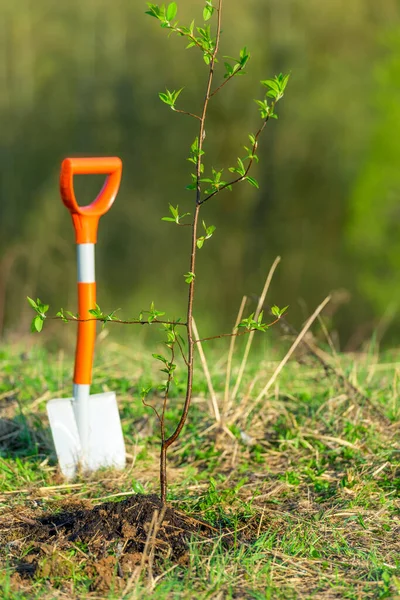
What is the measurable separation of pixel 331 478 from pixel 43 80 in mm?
9912

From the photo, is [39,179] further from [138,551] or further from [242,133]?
[138,551]

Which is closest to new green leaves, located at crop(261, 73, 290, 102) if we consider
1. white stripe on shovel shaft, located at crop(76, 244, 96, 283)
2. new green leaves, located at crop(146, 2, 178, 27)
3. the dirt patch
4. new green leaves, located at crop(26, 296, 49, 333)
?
new green leaves, located at crop(146, 2, 178, 27)

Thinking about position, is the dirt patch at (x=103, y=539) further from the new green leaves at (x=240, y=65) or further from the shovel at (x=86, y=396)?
the new green leaves at (x=240, y=65)

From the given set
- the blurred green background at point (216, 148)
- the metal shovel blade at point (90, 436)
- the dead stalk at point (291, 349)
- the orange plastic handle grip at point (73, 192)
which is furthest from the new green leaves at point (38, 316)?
the blurred green background at point (216, 148)

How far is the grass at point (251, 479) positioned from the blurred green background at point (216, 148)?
6017mm

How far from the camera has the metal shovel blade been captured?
292 cm

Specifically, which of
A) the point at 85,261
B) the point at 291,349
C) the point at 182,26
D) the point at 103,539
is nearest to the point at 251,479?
the point at 291,349

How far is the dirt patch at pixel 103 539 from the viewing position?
6.81 feet

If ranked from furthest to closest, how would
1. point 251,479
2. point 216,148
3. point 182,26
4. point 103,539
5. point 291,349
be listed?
point 216,148 < point 291,349 < point 251,479 < point 103,539 < point 182,26

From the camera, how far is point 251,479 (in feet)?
9.51

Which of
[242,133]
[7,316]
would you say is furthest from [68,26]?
[7,316]

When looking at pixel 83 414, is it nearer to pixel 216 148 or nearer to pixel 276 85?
pixel 276 85

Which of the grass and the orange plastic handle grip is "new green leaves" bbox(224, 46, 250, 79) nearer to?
the orange plastic handle grip

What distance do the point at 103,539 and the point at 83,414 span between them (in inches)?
31.8
